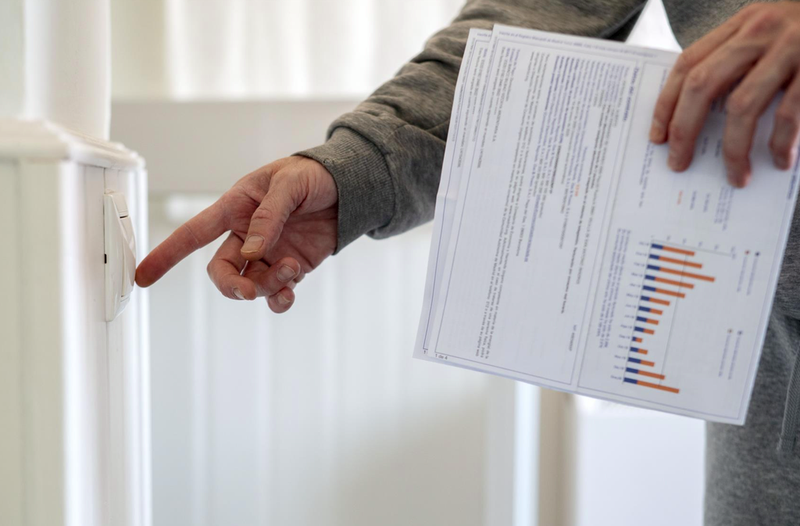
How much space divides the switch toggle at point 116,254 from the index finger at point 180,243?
0.01 meters

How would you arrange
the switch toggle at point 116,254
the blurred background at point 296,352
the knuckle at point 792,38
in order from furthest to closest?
the blurred background at point 296,352
the switch toggle at point 116,254
the knuckle at point 792,38

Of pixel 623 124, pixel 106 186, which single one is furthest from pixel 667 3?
pixel 106 186

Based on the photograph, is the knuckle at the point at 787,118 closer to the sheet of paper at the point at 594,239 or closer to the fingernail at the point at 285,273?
the sheet of paper at the point at 594,239

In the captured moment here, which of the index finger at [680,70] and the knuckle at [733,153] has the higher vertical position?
the index finger at [680,70]

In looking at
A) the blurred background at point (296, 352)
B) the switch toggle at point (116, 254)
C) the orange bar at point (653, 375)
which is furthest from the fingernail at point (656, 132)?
the blurred background at point (296, 352)

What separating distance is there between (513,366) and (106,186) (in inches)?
12.5

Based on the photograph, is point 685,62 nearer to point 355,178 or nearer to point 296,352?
point 355,178

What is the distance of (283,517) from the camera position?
1132 mm

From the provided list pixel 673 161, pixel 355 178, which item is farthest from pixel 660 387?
pixel 355 178

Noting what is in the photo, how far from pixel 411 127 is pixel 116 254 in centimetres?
26

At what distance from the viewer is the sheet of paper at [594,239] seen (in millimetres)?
390

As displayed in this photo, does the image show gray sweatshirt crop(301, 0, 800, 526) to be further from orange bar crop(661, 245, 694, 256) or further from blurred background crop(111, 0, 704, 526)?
blurred background crop(111, 0, 704, 526)

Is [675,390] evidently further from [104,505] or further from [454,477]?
[454,477]

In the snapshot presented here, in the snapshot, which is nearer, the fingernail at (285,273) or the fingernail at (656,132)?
the fingernail at (656,132)
